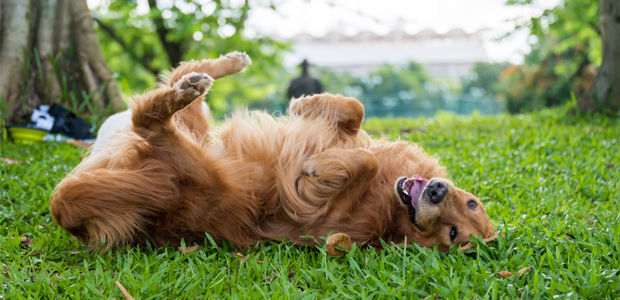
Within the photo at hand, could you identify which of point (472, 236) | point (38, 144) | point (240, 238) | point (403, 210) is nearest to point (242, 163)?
point (240, 238)

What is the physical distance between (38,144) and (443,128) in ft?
14.9

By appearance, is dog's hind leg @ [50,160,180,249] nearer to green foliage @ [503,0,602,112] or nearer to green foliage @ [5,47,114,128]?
green foliage @ [5,47,114,128]

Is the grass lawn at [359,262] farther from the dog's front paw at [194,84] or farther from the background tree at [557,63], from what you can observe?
the background tree at [557,63]

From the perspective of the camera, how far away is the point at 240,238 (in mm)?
2457

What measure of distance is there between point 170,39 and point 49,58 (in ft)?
22.6

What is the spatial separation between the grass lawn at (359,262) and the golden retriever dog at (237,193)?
4.5 inches

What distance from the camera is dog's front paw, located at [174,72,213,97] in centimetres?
233

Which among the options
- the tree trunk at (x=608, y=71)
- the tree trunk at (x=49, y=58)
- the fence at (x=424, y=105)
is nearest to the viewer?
the tree trunk at (x=49, y=58)

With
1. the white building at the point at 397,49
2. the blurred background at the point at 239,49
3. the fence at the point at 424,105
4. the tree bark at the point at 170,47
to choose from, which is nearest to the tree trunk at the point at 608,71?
the blurred background at the point at 239,49

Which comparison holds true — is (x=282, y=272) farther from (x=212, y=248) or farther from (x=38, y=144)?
(x=38, y=144)

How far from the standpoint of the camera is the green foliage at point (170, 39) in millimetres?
11031

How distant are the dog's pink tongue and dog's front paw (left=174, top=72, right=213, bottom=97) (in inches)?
47.0

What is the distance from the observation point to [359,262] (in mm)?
2236

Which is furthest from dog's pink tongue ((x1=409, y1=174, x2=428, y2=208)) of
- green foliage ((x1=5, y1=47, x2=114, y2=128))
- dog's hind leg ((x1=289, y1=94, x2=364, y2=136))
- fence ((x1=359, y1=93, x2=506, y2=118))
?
fence ((x1=359, y1=93, x2=506, y2=118))
